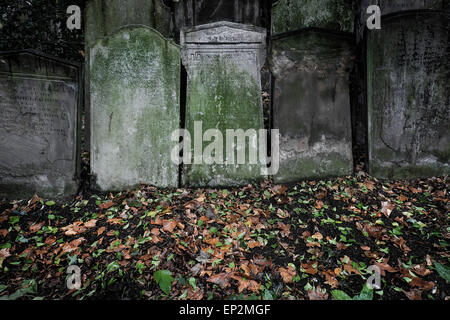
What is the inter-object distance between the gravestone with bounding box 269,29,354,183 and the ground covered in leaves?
35 cm

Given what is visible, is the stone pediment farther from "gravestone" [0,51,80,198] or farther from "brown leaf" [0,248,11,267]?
"brown leaf" [0,248,11,267]

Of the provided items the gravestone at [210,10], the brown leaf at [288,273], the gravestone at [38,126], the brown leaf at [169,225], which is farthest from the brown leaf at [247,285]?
the gravestone at [210,10]

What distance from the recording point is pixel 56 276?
191 cm

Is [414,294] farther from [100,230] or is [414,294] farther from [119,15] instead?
[119,15]

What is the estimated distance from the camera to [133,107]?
3.02 m

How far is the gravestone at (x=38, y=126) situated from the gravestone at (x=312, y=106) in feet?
8.17

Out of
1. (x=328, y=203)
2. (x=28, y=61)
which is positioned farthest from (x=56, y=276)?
(x=328, y=203)

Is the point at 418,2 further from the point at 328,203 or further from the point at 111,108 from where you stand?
the point at 111,108

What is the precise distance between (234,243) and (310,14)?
13.4 ft

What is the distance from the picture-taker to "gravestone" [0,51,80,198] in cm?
271

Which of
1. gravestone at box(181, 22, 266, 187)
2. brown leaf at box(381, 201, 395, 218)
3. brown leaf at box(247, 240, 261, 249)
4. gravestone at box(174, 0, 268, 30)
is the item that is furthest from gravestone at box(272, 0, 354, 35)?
brown leaf at box(247, 240, 261, 249)

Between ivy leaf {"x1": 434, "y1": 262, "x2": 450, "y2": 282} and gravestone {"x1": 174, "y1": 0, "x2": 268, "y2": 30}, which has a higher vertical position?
gravestone {"x1": 174, "y1": 0, "x2": 268, "y2": 30}

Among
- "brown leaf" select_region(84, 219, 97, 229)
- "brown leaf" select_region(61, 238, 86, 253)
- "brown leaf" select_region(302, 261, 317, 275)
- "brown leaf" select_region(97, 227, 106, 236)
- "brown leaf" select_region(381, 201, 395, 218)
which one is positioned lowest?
"brown leaf" select_region(302, 261, 317, 275)
